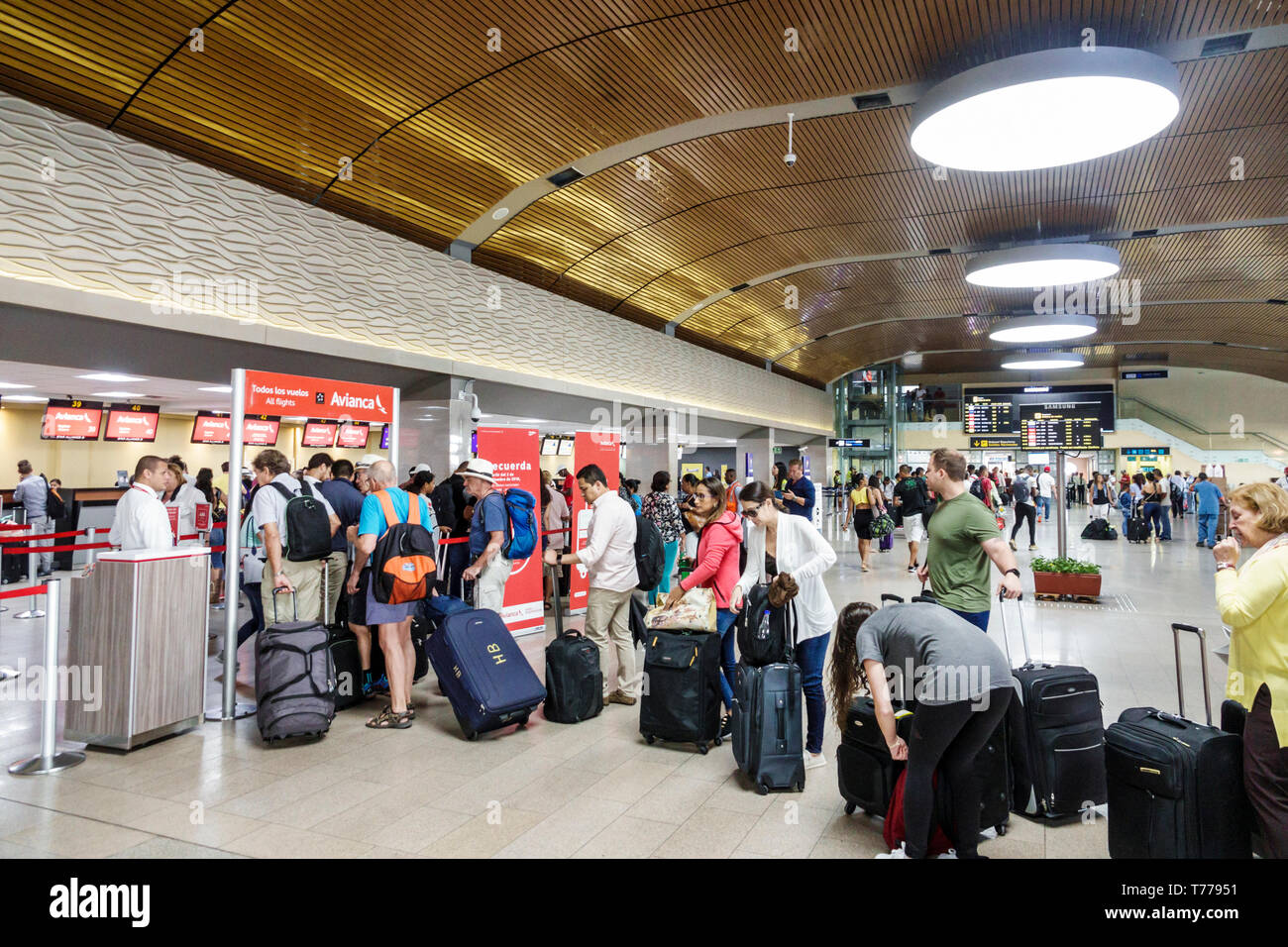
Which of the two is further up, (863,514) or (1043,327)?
(1043,327)

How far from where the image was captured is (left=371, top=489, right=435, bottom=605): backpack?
5109 millimetres

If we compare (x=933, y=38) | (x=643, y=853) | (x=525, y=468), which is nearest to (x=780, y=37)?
(x=933, y=38)

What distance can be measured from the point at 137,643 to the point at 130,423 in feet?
42.8

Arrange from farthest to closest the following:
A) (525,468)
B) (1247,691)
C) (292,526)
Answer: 1. (525,468)
2. (292,526)
3. (1247,691)

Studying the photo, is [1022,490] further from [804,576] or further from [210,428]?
[210,428]

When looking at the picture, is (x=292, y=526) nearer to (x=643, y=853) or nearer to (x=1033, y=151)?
(x=643, y=853)

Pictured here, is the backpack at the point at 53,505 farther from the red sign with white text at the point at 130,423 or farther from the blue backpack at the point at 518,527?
the blue backpack at the point at 518,527

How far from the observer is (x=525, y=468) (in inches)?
319

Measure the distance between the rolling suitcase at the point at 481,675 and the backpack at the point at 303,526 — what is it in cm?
140

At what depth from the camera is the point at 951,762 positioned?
2.95m

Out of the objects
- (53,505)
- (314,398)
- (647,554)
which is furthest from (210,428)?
(647,554)

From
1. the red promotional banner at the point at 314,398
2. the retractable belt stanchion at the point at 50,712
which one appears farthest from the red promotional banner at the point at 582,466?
the retractable belt stanchion at the point at 50,712

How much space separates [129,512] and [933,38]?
25.7ft

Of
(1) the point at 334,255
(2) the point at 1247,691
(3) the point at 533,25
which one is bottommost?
(2) the point at 1247,691
